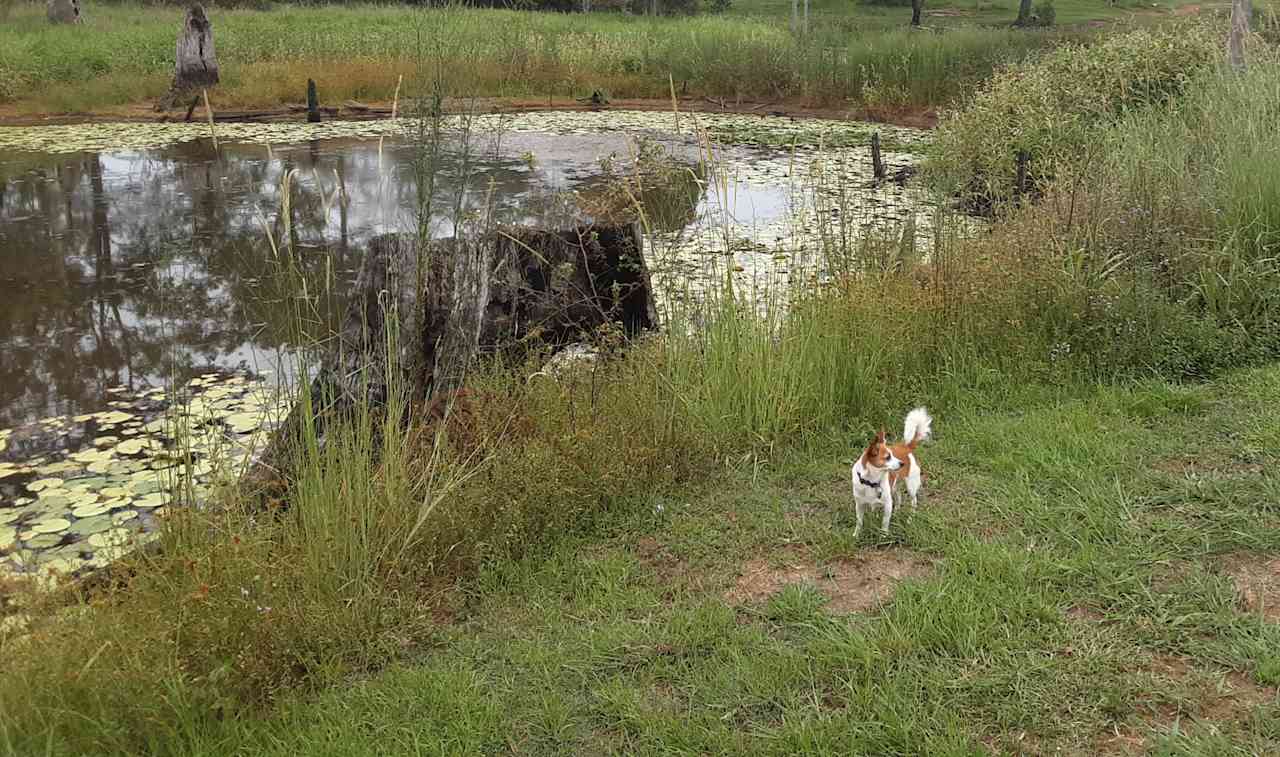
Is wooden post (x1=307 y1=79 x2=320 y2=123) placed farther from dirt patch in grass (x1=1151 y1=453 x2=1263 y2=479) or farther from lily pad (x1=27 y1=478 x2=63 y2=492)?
dirt patch in grass (x1=1151 y1=453 x2=1263 y2=479)

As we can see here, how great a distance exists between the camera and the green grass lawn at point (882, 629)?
2525mm

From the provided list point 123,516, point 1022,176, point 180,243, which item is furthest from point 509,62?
point 123,516

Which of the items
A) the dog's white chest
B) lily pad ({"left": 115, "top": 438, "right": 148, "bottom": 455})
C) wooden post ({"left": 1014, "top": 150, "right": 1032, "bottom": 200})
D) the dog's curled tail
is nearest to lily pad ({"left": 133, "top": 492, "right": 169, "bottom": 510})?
lily pad ({"left": 115, "top": 438, "right": 148, "bottom": 455})

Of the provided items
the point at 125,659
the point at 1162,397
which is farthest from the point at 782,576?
the point at 1162,397

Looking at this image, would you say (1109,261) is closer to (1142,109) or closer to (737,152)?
(1142,109)

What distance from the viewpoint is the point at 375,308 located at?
5.04m

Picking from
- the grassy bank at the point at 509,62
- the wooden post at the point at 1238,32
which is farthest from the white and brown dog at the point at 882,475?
the grassy bank at the point at 509,62

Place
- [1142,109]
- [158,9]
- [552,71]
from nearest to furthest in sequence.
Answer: [1142,109] → [552,71] → [158,9]

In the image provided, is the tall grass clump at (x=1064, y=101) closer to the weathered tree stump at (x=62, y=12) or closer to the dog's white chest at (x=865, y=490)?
the dog's white chest at (x=865, y=490)

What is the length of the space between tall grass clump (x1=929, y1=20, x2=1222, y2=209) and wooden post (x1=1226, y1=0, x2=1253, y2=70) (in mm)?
486

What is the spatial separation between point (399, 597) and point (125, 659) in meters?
0.83

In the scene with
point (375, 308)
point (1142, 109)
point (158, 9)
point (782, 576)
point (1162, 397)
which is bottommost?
point (782, 576)

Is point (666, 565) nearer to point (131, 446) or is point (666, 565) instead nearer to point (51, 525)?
point (51, 525)

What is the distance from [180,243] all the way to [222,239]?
0.36 metres
